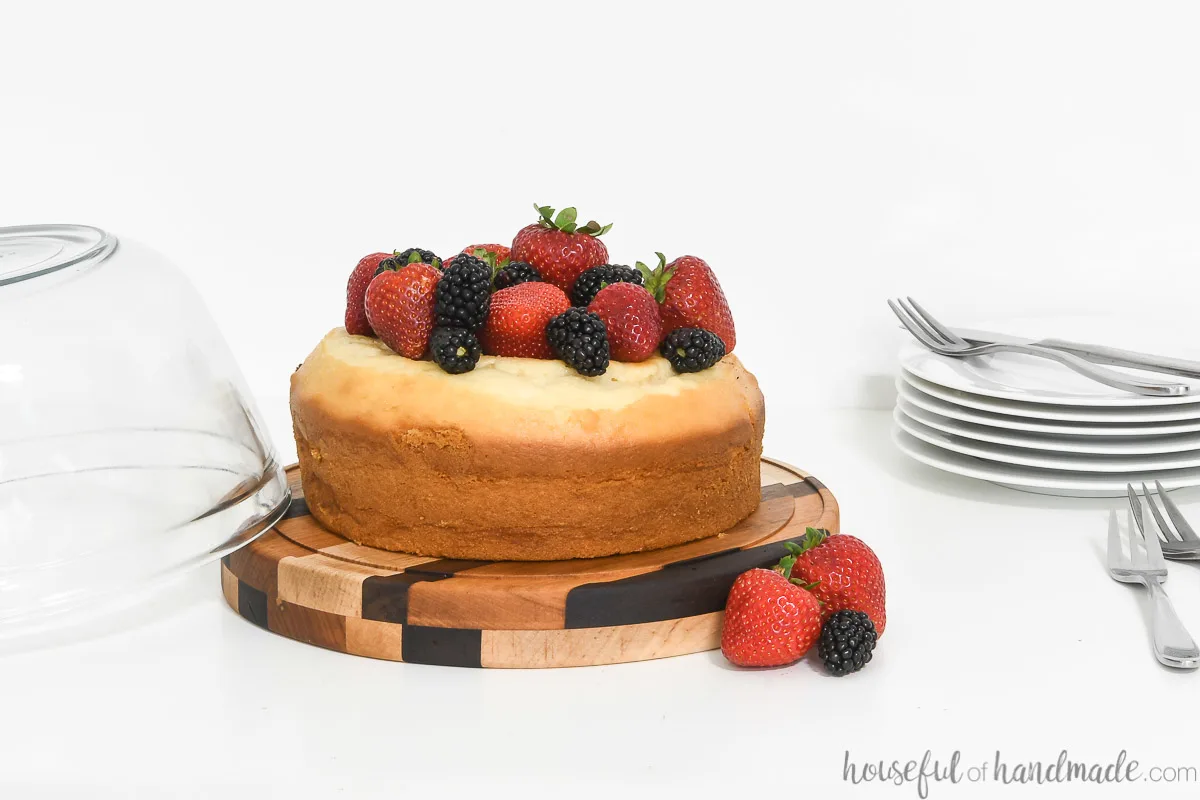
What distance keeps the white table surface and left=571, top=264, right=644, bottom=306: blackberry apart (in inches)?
23.5

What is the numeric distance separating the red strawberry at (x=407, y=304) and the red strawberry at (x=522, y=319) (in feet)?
0.31

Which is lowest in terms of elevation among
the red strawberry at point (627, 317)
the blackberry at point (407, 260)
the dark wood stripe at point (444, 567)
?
the dark wood stripe at point (444, 567)

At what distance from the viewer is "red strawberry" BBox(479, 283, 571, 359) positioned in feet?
6.41

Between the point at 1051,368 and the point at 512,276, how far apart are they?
1.46m

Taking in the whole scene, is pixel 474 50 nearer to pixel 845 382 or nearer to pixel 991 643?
pixel 845 382

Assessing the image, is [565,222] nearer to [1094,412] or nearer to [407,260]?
[407,260]

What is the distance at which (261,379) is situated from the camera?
3643 millimetres

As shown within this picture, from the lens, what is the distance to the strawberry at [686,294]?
208 centimetres

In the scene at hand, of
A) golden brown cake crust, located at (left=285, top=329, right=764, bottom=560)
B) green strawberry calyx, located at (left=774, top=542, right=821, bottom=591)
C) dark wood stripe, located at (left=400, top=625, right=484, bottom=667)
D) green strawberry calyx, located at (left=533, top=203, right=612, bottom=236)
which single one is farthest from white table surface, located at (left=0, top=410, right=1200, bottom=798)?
green strawberry calyx, located at (left=533, top=203, right=612, bottom=236)

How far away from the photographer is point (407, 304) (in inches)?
76.8

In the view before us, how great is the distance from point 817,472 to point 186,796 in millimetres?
1816

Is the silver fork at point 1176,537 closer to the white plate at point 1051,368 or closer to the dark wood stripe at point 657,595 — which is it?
the white plate at point 1051,368

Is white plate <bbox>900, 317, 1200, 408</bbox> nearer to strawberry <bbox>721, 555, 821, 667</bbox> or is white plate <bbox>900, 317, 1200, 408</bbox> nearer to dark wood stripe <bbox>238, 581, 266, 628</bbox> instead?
strawberry <bbox>721, 555, 821, 667</bbox>

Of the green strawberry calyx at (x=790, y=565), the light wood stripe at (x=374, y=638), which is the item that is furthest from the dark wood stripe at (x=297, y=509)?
the green strawberry calyx at (x=790, y=565)
